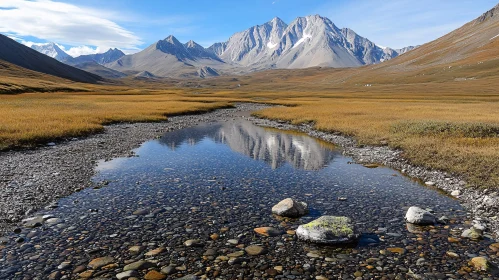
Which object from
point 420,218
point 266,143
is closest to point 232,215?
point 420,218

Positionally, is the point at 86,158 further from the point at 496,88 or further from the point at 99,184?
the point at 496,88

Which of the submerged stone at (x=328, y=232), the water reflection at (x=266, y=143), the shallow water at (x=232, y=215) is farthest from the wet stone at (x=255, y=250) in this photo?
the water reflection at (x=266, y=143)

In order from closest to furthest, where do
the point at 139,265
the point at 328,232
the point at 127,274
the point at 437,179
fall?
the point at 127,274
the point at 139,265
the point at 328,232
the point at 437,179

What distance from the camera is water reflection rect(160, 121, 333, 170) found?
25703mm

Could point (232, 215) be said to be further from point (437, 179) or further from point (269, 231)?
point (437, 179)

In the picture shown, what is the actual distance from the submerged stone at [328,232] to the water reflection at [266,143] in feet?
37.1

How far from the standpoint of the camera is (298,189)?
58.2 feet

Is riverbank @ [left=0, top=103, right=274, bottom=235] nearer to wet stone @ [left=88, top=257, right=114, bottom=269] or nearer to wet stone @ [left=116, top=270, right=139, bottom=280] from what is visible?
wet stone @ [left=88, top=257, right=114, bottom=269]

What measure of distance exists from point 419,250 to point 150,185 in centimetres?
1341

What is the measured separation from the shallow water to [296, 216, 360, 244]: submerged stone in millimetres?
313

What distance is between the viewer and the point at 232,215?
13.6m

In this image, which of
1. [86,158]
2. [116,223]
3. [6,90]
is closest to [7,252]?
[116,223]

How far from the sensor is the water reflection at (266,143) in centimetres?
2570

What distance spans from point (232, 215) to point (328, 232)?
4295 millimetres
